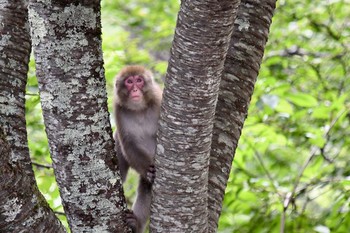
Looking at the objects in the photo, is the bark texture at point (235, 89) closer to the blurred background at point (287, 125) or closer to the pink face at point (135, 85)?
the blurred background at point (287, 125)

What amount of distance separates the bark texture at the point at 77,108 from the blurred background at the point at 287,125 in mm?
1297

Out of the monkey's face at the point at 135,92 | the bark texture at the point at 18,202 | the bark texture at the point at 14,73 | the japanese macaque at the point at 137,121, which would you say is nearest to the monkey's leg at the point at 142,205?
the japanese macaque at the point at 137,121

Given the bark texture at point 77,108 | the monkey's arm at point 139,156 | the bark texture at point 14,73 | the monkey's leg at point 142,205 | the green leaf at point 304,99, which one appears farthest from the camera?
the green leaf at point 304,99

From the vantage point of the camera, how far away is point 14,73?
9.14 feet

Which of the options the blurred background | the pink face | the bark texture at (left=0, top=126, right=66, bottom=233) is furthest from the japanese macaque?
the bark texture at (left=0, top=126, right=66, bottom=233)

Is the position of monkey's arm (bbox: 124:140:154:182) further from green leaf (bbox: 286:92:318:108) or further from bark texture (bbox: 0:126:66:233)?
bark texture (bbox: 0:126:66:233)

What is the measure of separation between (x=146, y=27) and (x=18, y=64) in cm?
581

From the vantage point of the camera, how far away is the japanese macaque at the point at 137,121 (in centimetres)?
361

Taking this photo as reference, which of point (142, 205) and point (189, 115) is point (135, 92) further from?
point (189, 115)

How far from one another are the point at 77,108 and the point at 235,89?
0.82 meters

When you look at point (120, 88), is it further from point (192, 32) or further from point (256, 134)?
point (192, 32)

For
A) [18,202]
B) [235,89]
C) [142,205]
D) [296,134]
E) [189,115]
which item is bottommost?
[142,205]

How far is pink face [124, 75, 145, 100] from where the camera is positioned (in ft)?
13.3

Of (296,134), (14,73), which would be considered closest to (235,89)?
(14,73)
